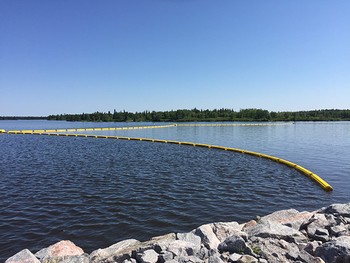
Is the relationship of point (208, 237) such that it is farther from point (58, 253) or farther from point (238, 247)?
point (58, 253)

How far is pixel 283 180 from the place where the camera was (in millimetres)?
17766

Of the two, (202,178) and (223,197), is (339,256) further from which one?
(202,178)

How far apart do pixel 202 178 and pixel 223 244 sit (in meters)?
11.5

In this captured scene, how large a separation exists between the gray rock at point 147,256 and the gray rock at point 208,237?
60.5 inches

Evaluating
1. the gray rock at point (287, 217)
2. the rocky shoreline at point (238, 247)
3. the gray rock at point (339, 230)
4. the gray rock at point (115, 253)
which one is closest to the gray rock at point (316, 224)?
the rocky shoreline at point (238, 247)

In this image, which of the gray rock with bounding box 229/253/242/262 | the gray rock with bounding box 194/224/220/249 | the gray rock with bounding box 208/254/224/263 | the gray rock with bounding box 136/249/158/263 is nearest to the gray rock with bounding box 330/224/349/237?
the gray rock with bounding box 229/253/242/262

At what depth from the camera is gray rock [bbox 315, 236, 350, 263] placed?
541cm

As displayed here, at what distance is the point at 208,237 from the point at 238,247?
1.11 meters

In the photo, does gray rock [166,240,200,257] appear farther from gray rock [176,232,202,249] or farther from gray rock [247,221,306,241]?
gray rock [247,221,306,241]

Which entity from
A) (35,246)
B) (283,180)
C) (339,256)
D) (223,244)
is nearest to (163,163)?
(283,180)

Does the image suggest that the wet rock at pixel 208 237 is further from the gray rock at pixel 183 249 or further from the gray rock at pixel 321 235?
the gray rock at pixel 321 235

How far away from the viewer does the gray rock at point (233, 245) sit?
6148 millimetres

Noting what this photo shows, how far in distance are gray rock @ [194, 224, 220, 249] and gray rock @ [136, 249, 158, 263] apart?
1.54 meters

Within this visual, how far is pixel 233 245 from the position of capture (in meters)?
6.27
